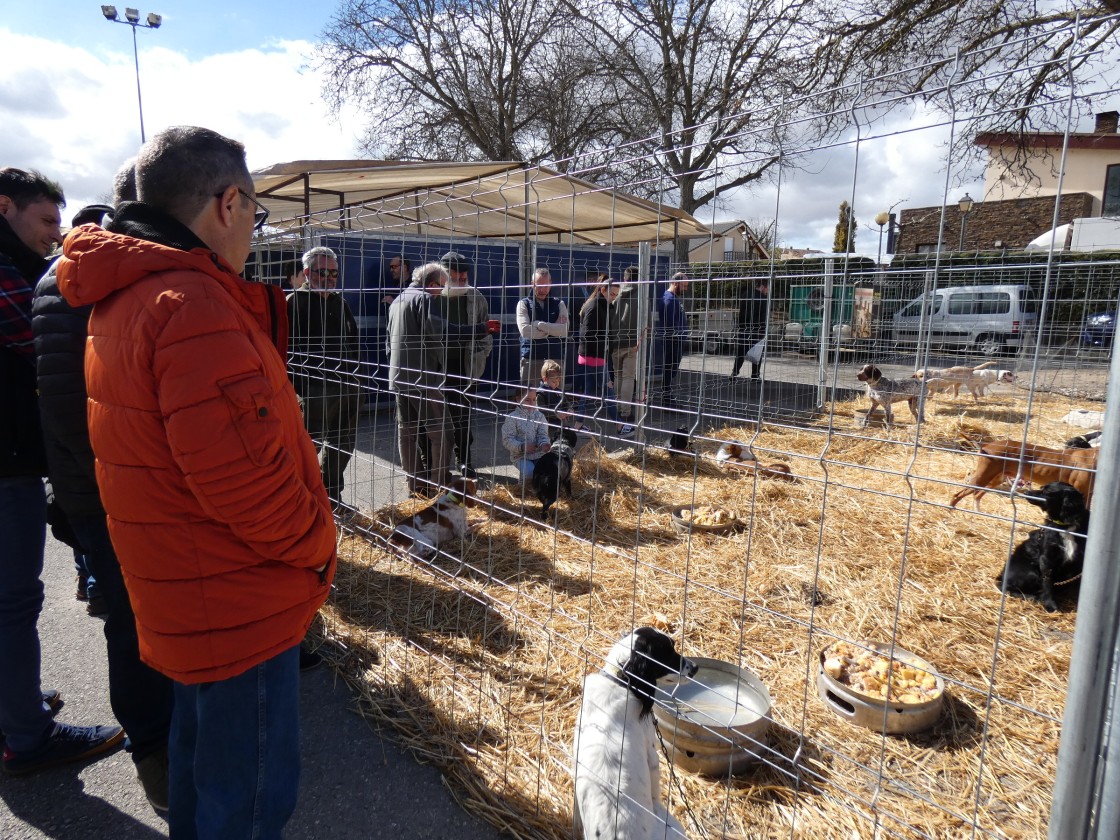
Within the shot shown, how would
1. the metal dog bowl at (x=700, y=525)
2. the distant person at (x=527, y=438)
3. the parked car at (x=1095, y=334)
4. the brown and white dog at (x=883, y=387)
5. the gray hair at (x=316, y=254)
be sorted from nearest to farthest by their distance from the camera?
1. the gray hair at (x=316, y=254)
2. the metal dog bowl at (x=700, y=525)
3. the distant person at (x=527, y=438)
4. the parked car at (x=1095, y=334)
5. the brown and white dog at (x=883, y=387)

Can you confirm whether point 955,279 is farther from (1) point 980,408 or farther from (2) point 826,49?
(2) point 826,49

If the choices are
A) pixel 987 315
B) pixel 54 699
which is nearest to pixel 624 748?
pixel 54 699

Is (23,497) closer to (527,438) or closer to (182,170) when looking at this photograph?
(182,170)

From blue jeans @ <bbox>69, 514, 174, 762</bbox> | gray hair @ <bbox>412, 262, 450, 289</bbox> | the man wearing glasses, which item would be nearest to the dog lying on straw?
blue jeans @ <bbox>69, 514, 174, 762</bbox>

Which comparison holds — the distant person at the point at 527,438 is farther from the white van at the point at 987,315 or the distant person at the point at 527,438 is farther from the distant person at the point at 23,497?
the white van at the point at 987,315

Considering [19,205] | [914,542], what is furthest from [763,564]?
[19,205]

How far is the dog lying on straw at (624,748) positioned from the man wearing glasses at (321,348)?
215 centimetres

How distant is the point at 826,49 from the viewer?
313 inches

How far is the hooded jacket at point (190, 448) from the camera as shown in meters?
1.31

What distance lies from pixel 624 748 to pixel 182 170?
6.47 feet

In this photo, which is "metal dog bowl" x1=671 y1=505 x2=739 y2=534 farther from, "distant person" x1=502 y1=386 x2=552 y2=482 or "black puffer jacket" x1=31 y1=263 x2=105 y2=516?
"black puffer jacket" x1=31 y1=263 x2=105 y2=516

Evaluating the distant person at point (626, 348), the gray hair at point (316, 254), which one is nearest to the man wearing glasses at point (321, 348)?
the gray hair at point (316, 254)

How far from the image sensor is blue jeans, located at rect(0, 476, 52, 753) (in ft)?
7.40

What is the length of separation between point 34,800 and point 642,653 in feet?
7.21
